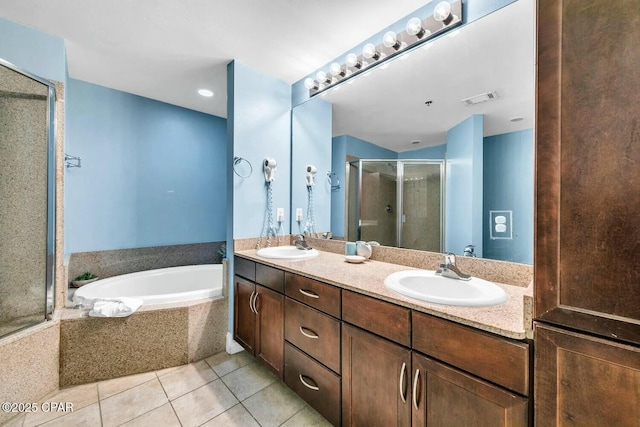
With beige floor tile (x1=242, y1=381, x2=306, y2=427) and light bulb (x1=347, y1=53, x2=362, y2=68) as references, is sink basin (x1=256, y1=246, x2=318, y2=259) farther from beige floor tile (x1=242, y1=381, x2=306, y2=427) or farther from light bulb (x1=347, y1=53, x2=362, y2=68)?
light bulb (x1=347, y1=53, x2=362, y2=68)

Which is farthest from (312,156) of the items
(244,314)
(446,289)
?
(446,289)

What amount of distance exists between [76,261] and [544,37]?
3.45 metres

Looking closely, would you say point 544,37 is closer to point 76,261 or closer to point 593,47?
point 593,47

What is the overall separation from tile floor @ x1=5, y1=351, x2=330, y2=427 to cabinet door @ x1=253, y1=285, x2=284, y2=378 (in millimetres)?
172

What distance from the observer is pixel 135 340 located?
5.80ft

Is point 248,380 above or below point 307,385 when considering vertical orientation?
below

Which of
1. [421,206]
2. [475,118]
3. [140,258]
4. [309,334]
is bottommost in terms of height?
[309,334]

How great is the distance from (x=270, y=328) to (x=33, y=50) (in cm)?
247

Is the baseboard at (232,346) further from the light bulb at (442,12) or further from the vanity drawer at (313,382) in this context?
the light bulb at (442,12)

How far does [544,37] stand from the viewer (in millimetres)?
693

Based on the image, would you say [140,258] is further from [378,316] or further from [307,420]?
[378,316]

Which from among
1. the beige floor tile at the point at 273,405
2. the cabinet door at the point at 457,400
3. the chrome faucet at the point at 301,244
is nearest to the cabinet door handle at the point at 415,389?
the cabinet door at the point at 457,400

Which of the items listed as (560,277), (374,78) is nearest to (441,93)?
(374,78)

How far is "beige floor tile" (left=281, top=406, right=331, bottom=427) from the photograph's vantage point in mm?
1365
